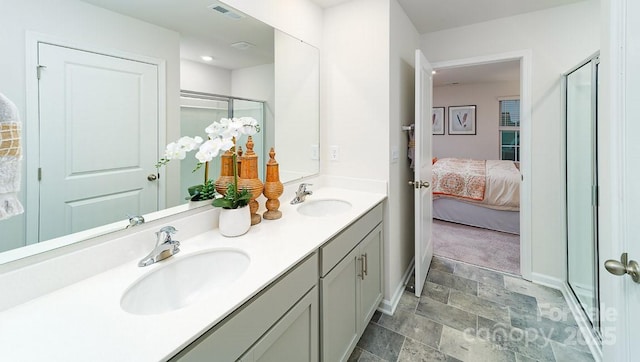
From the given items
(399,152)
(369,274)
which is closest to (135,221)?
(369,274)

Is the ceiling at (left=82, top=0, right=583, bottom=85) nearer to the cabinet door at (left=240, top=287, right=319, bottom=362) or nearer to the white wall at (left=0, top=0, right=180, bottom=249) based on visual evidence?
the white wall at (left=0, top=0, right=180, bottom=249)

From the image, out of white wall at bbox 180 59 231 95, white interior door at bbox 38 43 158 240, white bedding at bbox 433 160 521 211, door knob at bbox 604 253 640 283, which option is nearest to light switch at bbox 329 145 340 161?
white wall at bbox 180 59 231 95

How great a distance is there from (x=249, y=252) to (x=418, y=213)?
152 cm

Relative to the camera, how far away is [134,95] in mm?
1060

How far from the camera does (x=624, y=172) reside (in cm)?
75

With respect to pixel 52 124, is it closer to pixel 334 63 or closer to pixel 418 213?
pixel 334 63

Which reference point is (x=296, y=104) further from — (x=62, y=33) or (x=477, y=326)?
(x=477, y=326)

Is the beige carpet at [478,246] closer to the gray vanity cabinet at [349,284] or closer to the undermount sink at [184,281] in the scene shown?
the gray vanity cabinet at [349,284]

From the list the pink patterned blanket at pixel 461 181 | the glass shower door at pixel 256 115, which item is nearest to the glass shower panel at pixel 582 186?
the pink patterned blanket at pixel 461 181

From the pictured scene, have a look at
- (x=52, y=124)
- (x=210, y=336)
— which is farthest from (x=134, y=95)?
(x=210, y=336)

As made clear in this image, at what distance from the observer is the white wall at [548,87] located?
7.03ft

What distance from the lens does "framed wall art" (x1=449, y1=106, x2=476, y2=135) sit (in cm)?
657

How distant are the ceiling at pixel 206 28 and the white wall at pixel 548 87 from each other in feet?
6.94

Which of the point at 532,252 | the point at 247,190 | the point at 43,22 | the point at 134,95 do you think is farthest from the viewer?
the point at 532,252
